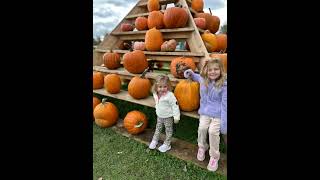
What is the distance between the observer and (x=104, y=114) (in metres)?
3.12

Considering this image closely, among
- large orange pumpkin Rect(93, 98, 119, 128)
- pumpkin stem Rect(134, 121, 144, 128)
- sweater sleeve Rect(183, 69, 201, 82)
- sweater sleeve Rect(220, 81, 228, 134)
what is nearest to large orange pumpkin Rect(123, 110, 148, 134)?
pumpkin stem Rect(134, 121, 144, 128)

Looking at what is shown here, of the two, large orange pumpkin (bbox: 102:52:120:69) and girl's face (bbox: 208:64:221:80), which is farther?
large orange pumpkin (bbox: 102:52:120:69)

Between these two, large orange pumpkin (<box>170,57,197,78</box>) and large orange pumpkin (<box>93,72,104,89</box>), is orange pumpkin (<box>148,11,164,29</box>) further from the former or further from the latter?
large orange pumpkin (<box>93,72,104,89</box>)

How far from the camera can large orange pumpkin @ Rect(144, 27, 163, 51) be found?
3205 mm

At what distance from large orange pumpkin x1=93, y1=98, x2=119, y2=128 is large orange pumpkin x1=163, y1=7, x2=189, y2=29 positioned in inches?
46.5

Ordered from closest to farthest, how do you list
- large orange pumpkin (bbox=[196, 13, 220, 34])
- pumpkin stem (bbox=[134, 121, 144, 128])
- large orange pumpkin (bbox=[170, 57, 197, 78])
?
large orange pumpkin (bbox=[170, 57, 197, 78]) < pumpkin stem (bbox=[134, 121, 144, 128]) < large orange pumpkin (bbox=[196, 13, 220, 34])

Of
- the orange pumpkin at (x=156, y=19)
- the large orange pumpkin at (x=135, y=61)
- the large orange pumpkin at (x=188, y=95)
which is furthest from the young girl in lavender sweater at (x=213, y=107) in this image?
the orange pumpkin at (x=156, y=19)

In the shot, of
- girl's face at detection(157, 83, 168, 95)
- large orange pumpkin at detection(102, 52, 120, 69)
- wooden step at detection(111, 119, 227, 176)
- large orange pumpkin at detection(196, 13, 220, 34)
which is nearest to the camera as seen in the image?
wooden step at detection(111, 119, 227, 176)

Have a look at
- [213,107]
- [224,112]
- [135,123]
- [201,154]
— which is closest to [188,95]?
[213,107]

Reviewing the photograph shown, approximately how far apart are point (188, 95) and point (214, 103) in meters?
0.28

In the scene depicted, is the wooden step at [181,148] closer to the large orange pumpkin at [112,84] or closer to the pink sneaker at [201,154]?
the pink sneaker at [201,154]
